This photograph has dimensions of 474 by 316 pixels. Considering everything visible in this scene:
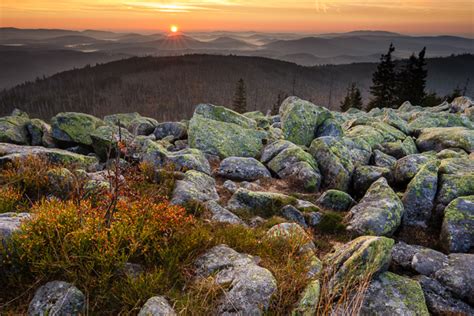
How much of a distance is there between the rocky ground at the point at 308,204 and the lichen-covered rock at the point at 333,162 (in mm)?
64

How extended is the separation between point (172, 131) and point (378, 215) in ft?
50.6

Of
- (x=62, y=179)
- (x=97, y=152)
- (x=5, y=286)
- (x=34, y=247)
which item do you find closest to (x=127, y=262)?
(x=34, y=247)

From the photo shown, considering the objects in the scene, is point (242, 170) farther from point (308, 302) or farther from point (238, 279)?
point (308, 302)

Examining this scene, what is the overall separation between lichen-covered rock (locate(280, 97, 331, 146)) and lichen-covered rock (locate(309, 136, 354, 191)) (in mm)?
3232

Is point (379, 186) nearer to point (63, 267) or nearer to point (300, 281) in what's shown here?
point (300, 281)

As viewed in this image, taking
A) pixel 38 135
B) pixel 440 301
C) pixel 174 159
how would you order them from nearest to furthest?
pixel 440 301
pixel 174 159
pixel 38 135

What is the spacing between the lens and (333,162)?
1421 centimetres

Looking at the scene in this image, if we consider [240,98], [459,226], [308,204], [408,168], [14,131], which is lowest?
[240,98]

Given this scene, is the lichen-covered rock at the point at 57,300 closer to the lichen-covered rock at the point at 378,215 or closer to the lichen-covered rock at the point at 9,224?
the lichen-covered rock at the point at 9,224

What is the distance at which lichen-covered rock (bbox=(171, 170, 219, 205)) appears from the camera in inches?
373

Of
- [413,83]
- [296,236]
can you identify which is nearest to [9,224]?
[296,236]

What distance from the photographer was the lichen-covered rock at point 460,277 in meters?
6.52

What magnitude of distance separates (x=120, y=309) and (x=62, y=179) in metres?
5.16

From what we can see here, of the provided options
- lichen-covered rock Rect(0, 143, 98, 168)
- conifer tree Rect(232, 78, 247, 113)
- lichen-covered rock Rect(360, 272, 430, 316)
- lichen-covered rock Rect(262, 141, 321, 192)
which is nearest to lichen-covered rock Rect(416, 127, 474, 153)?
lichen-covered rock Rect(262, 141, 321, 192)
